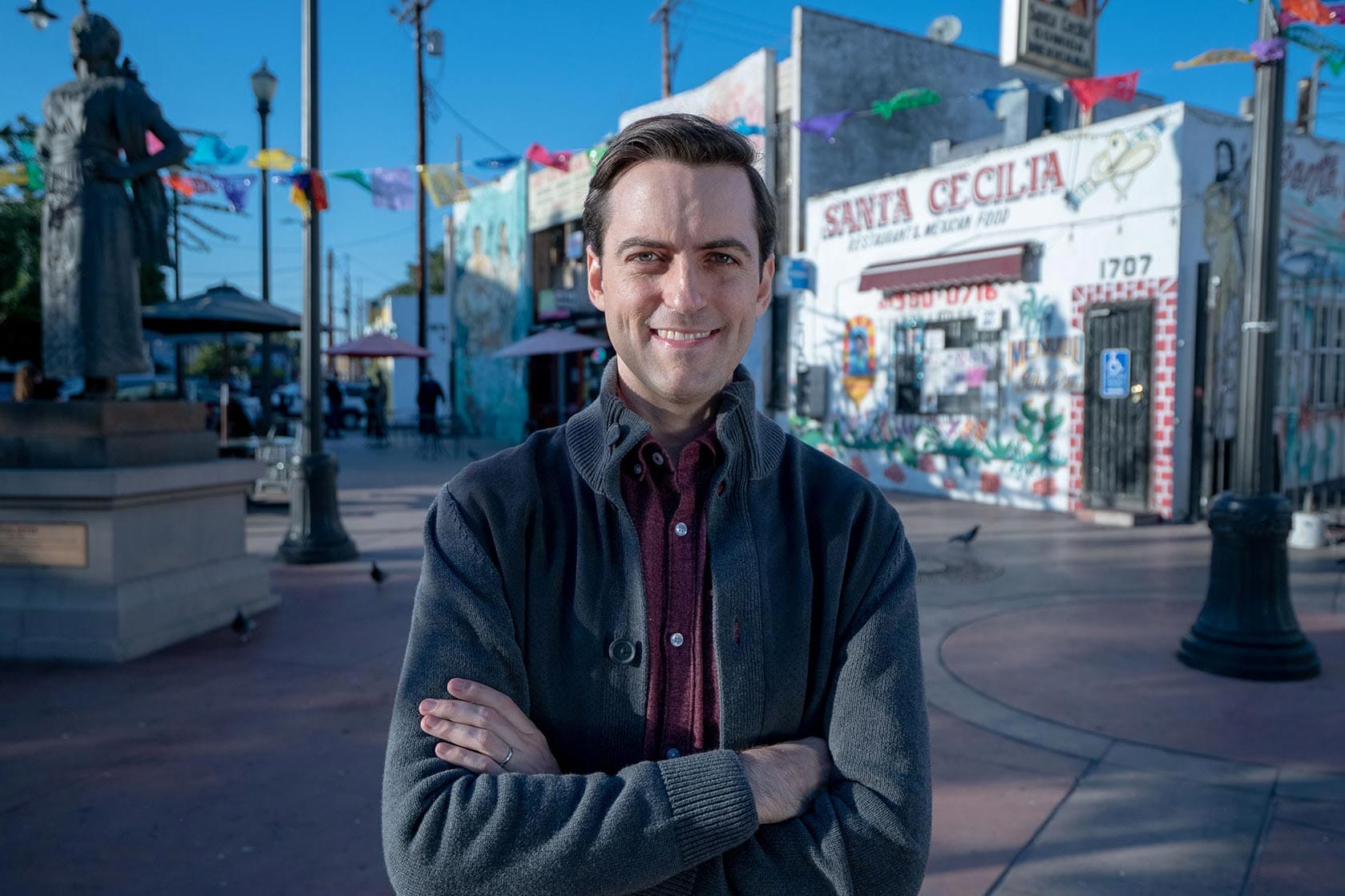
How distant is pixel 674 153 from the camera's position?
1524 millimetres

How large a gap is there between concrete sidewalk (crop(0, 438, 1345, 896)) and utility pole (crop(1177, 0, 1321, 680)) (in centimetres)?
18

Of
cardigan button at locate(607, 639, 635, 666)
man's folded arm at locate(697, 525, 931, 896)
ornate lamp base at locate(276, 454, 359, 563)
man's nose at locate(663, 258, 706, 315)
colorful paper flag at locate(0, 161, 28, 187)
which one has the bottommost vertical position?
ornate lamp base at locate(276, 454, 359, 563)

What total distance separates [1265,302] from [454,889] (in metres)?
5.10

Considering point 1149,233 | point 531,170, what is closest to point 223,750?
point 1149,233

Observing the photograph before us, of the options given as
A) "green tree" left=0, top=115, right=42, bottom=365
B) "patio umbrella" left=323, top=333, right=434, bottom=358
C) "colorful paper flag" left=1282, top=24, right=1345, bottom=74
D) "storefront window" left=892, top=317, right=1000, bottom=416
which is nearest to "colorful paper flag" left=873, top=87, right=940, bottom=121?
"storefront window" left=892, top=317, right=1000, bottom=416

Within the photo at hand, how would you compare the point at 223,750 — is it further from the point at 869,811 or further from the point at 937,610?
the point at 937,610

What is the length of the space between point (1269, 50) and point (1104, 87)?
396cm

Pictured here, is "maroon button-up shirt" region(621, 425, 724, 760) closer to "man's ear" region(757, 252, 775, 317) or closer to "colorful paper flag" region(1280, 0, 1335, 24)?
"man's ear" region(757, 252, 775, 317)

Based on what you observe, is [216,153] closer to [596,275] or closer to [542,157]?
[542,157]

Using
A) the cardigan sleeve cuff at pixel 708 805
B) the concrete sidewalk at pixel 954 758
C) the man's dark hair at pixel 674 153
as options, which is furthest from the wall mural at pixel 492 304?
the cardigan sleeve cuff at pixel 708 805

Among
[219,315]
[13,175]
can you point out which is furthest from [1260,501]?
[13,175]

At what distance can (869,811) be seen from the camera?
146 centimetres

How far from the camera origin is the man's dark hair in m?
1.52

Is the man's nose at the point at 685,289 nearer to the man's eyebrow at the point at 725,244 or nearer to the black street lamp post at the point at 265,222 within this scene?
the man's eyebrow at the point at 725,244
